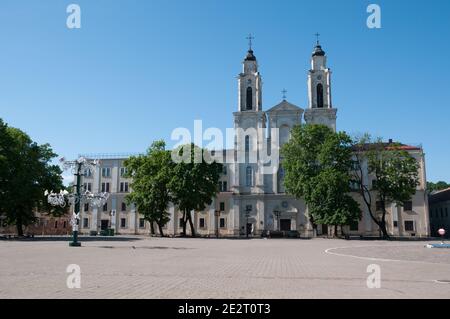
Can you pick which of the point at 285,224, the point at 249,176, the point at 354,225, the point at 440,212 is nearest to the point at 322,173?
the point at 354,225

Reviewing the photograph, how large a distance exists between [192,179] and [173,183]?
2.61 m

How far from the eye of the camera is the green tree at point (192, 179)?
5638cm

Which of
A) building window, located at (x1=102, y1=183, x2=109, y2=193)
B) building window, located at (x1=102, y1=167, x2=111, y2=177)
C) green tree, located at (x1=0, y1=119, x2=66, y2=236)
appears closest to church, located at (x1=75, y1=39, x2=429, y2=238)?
building window, located at (x1=102, y1=183, x2=109, y2=193)

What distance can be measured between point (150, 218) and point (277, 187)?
69.9 ft

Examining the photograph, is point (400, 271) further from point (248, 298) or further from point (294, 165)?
point (294, 165)

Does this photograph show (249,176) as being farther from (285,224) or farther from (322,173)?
(322,173)

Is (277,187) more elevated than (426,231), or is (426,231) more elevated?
(277,187)

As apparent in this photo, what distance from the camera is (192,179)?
186 feet

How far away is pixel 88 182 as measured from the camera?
76062 mm

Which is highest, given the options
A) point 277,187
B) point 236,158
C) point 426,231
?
point 236,158

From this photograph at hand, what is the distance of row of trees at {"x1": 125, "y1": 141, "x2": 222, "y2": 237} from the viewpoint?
56594mm
